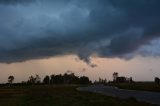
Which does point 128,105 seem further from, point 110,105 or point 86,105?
point 86,105

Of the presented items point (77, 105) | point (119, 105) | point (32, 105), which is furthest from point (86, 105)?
point (32, 105)

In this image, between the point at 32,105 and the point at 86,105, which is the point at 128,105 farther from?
the point at 32,105

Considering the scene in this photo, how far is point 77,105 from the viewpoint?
5453 cm

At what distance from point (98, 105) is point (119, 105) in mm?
3519

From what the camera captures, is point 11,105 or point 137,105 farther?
point 11,105

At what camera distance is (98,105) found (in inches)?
2169

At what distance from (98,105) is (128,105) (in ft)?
16.3

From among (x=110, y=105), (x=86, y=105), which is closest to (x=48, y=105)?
(x=86, y=105)

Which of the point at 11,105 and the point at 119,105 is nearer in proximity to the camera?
the point at 119,105

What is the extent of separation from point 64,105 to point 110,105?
7.71 metres

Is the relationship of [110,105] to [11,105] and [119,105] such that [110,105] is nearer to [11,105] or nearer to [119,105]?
[119,105]

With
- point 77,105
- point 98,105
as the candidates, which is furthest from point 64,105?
point 98,105

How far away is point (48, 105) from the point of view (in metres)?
56.0

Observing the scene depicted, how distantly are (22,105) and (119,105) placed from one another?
55.1 feet
